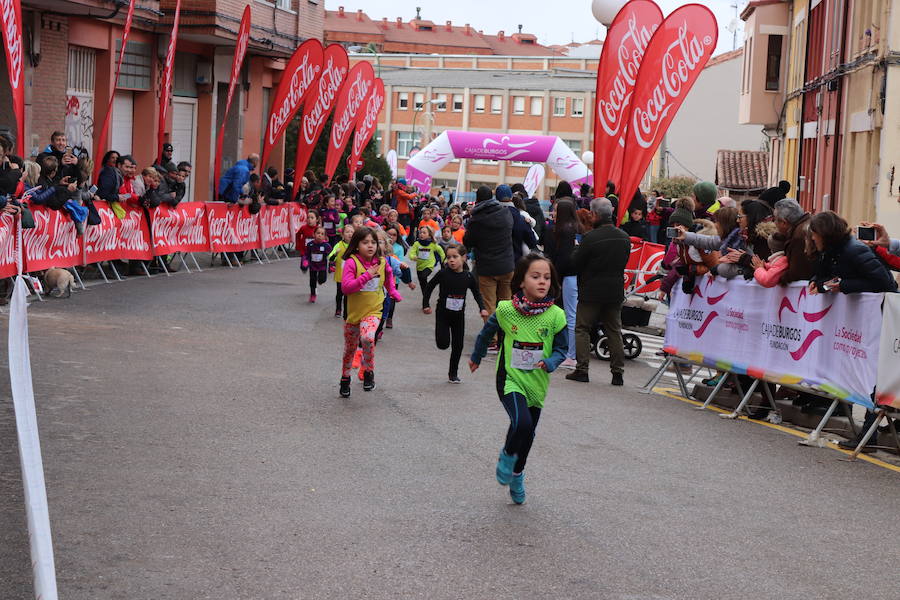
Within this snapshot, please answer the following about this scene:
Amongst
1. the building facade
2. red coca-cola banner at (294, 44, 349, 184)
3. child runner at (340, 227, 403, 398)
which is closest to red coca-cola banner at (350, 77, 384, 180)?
red coca-cola banner at (294, 44, 349, 184)

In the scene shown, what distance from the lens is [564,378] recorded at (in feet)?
48.1

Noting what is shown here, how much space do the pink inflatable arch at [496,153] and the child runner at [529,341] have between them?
3532 cm

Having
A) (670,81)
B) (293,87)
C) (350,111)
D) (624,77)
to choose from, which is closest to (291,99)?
(293,87)

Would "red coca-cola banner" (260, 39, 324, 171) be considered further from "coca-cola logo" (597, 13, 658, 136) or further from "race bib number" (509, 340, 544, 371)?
"race bib number" (509, 340, 544, 371)

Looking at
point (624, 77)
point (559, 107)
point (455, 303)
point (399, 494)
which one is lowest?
point (399, 494)

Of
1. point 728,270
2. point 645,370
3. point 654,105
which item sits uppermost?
point 654,105

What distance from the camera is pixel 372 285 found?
40.2ft

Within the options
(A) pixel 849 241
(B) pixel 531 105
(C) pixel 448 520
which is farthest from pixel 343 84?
(B) pixel 531 105

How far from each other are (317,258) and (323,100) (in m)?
9.77

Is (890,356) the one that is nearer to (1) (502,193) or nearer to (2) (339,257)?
(2) (339,257)

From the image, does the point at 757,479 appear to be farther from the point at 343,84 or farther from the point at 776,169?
the point at 776,169

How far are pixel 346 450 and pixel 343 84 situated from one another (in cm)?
2171

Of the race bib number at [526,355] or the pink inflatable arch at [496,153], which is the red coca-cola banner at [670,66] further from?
the pink inflatable arch at [496,153]

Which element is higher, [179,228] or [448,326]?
[179,228]
